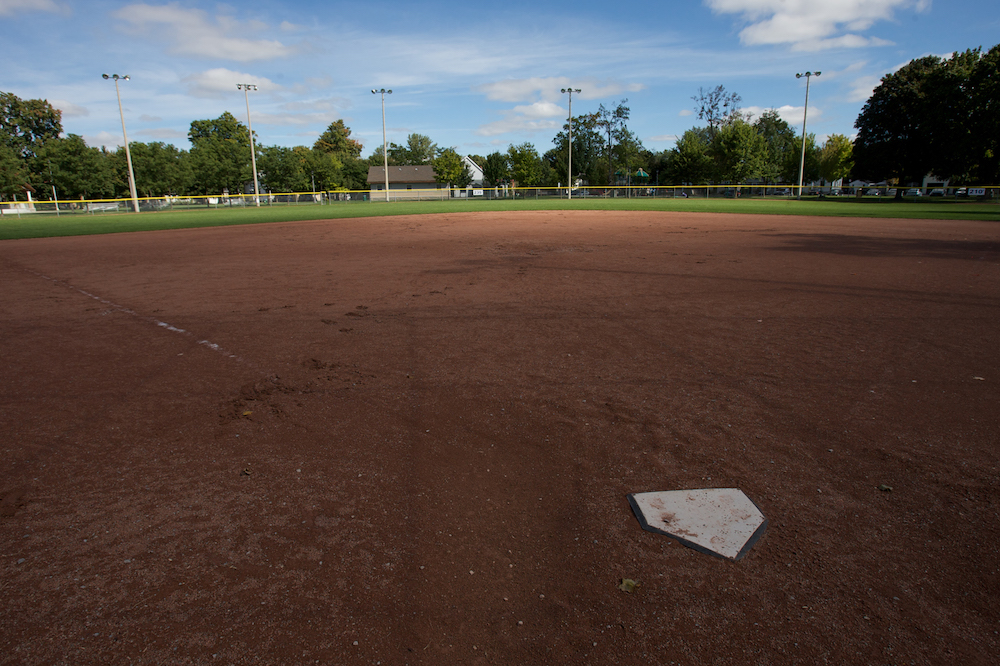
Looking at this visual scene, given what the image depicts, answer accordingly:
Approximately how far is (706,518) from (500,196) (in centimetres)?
6900

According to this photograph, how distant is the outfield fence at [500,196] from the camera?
5175cm

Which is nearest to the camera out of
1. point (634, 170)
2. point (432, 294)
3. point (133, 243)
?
point (432, 294)

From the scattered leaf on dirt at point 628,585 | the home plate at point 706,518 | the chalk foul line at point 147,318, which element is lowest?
the scattered leaf on dirt at point 628,585

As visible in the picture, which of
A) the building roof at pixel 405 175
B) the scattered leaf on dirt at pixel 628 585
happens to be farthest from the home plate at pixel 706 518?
the building roof at pixel 405 175

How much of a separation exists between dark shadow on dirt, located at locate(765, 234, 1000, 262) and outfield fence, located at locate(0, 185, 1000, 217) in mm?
46304

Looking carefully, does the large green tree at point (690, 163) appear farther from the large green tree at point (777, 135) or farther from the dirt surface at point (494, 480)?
the dirt surface at point (494, 480)

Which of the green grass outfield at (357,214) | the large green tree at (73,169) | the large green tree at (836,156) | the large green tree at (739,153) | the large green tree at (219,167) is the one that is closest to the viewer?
the green grass outfield at (357,214)

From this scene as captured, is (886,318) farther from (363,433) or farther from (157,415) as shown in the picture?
(157,415)

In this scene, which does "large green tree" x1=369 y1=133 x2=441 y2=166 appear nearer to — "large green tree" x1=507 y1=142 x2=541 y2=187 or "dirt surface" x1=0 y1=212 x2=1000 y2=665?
"large green tree" x1=507 y1=142 x2=541 y2=187

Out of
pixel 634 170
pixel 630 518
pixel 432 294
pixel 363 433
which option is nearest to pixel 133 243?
pixel 432 294

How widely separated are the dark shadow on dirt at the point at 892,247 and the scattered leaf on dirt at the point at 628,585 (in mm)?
13093

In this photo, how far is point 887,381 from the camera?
4.63 metres

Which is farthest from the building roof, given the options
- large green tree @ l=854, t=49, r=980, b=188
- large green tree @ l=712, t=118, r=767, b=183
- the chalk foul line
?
the chalk foul line

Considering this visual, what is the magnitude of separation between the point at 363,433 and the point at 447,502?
3.63 ft
